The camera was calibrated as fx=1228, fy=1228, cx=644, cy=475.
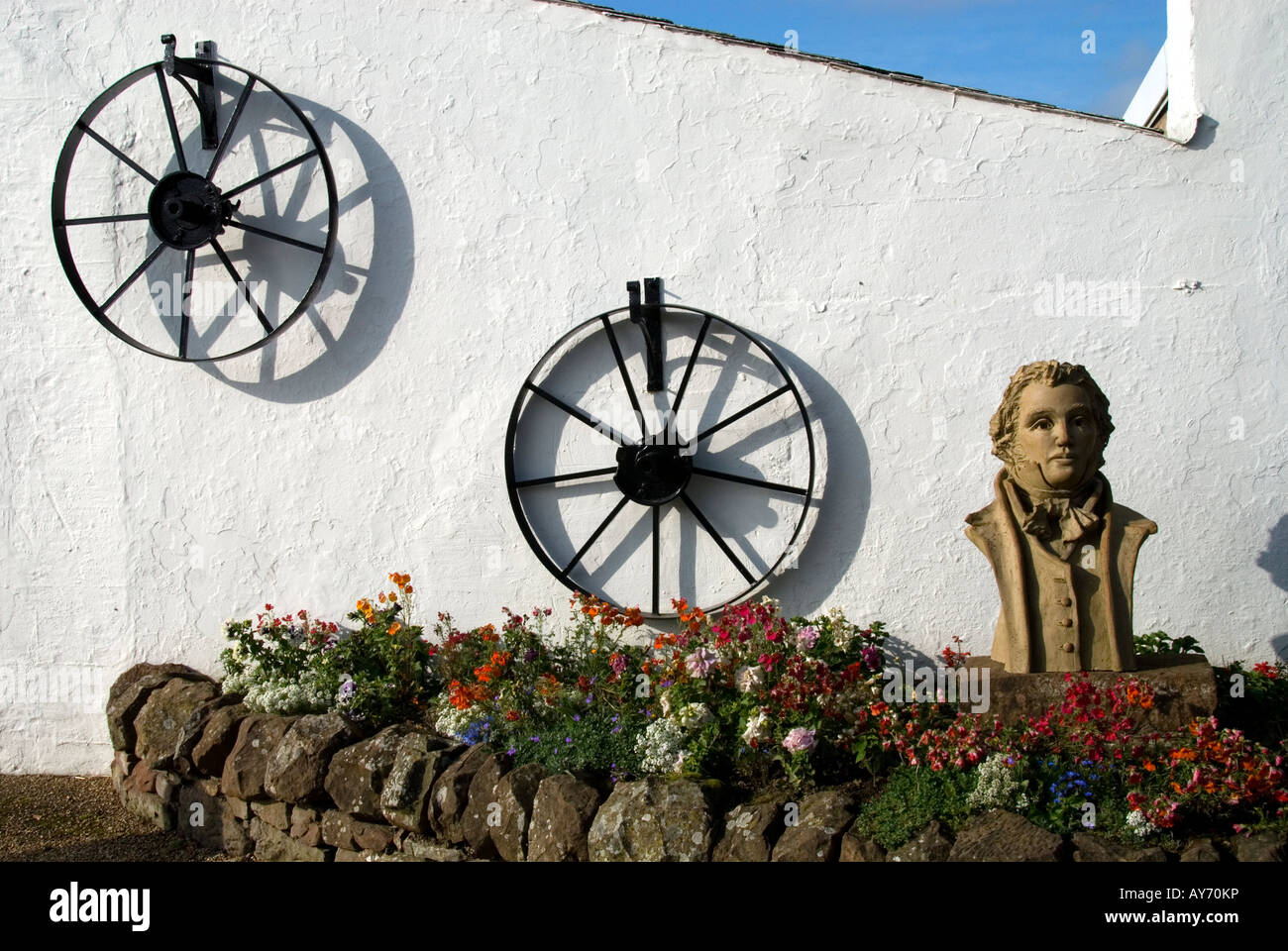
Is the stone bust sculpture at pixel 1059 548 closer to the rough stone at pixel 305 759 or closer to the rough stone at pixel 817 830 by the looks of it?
the rough stone at pixel 817 830

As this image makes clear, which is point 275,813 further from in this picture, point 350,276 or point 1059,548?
point 1059,548

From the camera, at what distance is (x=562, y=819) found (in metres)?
5.06

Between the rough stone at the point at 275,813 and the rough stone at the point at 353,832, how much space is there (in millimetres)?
251

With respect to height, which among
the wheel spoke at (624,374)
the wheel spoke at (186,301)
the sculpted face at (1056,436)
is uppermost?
the wheel spoke at (186,301)

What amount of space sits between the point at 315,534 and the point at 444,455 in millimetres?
880

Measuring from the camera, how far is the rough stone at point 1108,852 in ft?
14.0

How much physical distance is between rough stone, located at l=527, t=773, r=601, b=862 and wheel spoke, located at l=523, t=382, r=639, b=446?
2112 millimetres

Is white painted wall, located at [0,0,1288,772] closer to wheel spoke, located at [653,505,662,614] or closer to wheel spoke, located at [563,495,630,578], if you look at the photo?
wheel spoke, located at [563,495,630,578]

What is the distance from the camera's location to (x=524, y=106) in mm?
6773

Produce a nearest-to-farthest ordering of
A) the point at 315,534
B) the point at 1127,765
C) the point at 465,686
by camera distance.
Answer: the point at 1127,765 < the point at 465,686 < the point at 315,534

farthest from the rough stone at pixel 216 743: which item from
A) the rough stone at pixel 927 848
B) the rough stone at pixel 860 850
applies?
the rough stone at pixel 927 848

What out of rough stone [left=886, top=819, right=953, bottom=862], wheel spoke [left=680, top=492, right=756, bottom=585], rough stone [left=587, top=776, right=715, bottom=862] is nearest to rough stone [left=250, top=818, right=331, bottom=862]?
rough stone [left=587, top=776, right=715, bottom=862]

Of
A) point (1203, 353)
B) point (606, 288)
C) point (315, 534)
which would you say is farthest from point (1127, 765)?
point (315, 534)
